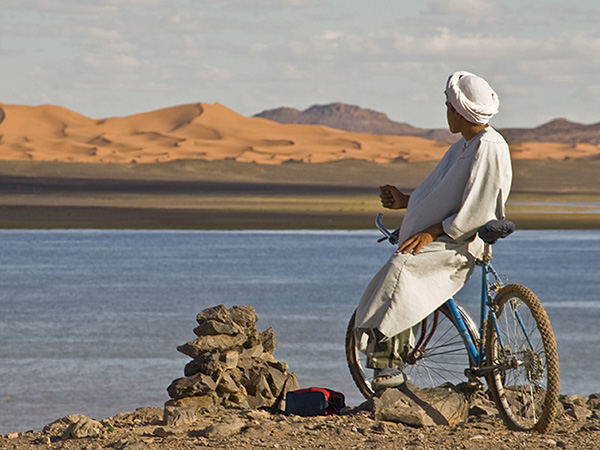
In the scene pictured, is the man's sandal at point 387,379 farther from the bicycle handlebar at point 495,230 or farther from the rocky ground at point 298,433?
the bicycle handlebar at point 495,230

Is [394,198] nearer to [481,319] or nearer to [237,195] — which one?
[481,319]

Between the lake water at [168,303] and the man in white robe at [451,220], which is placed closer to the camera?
the man in white robe at [451,220]

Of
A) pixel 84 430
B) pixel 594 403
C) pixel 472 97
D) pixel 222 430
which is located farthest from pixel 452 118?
pixel 84 430

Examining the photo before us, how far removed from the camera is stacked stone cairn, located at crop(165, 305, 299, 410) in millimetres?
6078

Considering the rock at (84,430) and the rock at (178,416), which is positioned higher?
the rock at (178,416)

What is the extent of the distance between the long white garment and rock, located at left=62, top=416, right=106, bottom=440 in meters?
1.37

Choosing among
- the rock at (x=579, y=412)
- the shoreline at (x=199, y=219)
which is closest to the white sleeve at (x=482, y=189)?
the rock at (x=579, y=412)

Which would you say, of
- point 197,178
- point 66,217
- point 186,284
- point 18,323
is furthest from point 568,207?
point 18,323

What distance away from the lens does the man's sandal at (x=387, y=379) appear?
5.50 m

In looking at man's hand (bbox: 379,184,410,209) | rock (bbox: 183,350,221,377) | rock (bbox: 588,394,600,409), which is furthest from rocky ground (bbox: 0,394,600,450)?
man's hand (bbox: 379,184,410,209)

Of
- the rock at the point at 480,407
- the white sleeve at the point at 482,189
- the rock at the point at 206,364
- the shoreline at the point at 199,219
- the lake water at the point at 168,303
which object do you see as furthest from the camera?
the shoreline at the point at 199,219

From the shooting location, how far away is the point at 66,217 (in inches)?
1328

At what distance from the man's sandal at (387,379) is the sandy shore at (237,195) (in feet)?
81.2

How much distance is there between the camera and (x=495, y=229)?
5.02 m
